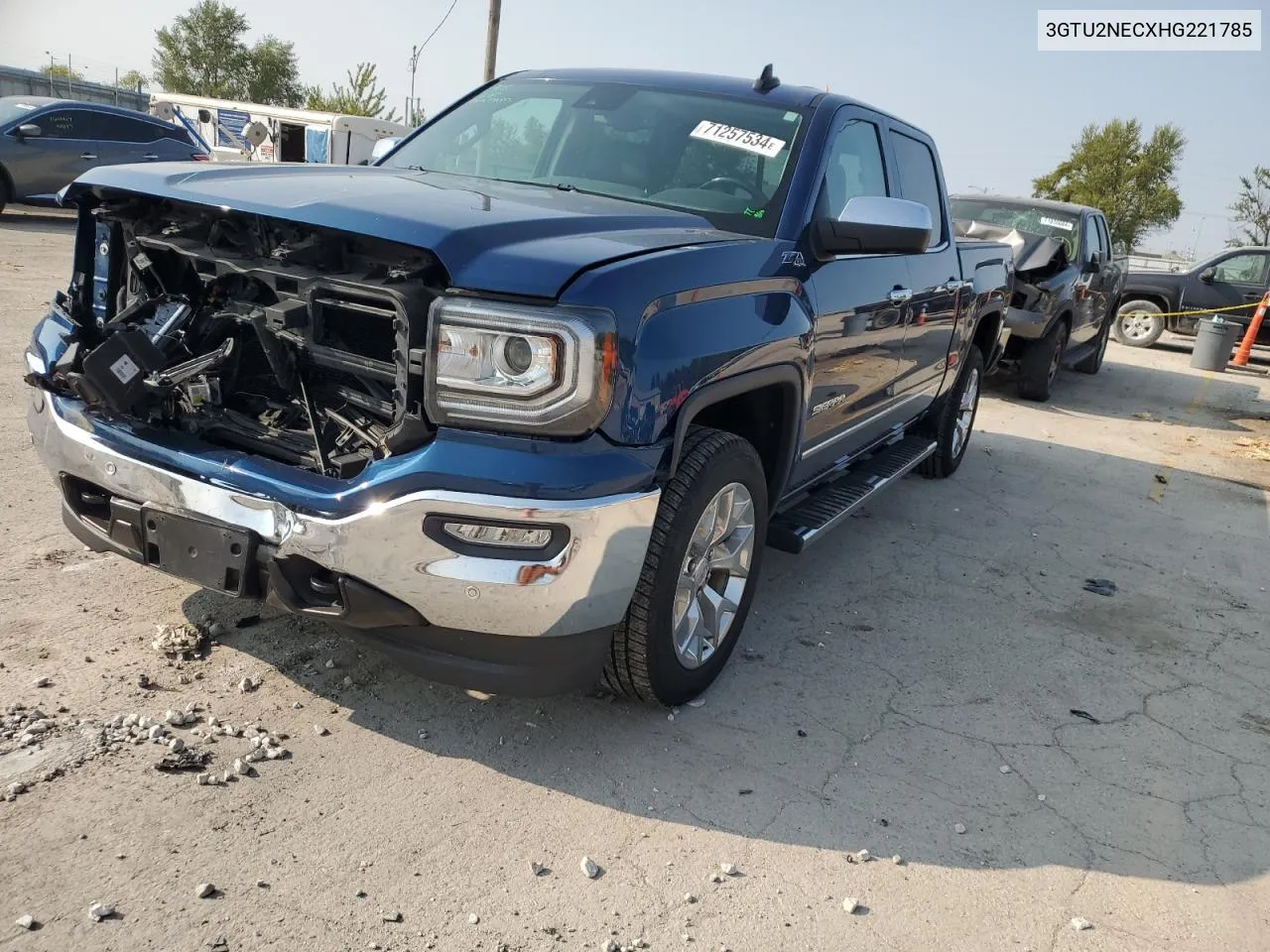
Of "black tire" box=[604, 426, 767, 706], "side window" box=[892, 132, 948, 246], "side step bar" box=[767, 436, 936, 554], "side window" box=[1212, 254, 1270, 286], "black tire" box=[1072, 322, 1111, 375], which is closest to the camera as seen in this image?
"black tire" box=[604, 426, 767, 706]

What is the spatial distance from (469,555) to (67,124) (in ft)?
46.5

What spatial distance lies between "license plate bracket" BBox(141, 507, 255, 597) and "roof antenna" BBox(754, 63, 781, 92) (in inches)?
104

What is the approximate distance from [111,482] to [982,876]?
98.8 inches

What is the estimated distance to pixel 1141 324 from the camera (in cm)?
1631

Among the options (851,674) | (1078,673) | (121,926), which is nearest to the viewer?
(121,926)

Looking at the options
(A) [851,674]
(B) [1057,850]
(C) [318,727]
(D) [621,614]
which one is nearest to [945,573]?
(A) [851,674]

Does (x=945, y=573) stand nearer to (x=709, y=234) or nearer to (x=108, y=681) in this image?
(x=709, y=234)

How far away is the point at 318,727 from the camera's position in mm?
2900

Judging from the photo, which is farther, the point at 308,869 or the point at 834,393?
the point at 834,393

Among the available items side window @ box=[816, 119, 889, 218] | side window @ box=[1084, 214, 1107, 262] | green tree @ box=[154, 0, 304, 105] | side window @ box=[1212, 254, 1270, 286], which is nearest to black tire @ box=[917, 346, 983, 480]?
side window @ box=[816, 119, 889, 218]

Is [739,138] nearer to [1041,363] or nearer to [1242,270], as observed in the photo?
[1041,363]

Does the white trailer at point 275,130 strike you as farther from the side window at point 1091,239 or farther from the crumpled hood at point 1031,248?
the crumpled hood at point 1031,248

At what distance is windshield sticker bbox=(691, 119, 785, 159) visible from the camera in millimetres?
3711

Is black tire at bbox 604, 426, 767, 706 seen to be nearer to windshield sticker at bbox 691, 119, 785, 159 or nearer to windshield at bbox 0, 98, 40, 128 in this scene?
windshield sticker at bbox 691, 119, 785, 159
